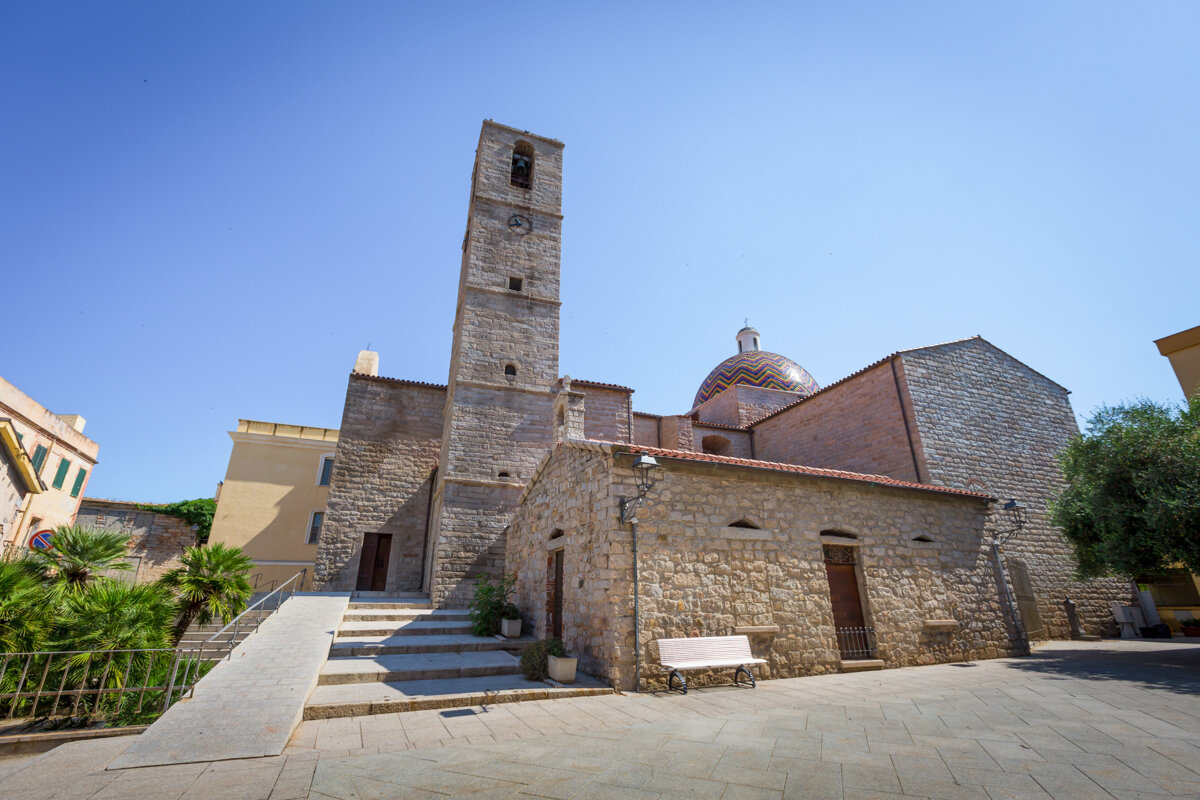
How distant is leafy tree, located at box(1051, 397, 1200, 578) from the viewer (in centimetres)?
882

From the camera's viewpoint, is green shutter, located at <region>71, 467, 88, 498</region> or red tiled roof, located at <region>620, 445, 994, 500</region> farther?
green shutter, located at <region>71, 467, 88, 498</region>

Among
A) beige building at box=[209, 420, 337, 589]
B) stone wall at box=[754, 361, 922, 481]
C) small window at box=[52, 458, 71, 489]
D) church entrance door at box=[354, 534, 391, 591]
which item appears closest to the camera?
stone wall at box=[754, 361, 922, 481]

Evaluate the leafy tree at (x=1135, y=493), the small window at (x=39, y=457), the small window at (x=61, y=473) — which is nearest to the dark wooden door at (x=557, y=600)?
the leafy tree at (x=1135, y=493)

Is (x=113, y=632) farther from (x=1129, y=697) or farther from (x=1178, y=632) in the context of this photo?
(x=1178, y=632)

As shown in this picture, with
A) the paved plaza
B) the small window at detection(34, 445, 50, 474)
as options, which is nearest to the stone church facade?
the paved plaza

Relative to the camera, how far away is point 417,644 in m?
8.37

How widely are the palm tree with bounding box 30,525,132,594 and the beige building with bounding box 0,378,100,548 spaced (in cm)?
730

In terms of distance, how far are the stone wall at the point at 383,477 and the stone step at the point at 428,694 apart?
30.3ft

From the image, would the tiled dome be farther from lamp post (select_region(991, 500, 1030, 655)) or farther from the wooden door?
lamp post (select_region(991, 500, 1030, 655))

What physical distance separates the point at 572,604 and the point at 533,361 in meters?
8.34

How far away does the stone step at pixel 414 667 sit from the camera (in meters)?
6.61

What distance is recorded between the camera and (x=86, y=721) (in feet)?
19.9

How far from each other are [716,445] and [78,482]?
23.2 meters

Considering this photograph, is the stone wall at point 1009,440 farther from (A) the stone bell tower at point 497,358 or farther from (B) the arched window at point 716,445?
(A) the stone bell tower at point 497,358
